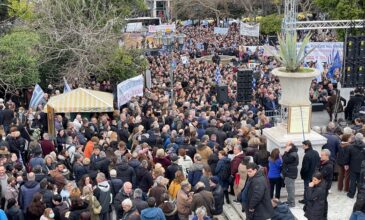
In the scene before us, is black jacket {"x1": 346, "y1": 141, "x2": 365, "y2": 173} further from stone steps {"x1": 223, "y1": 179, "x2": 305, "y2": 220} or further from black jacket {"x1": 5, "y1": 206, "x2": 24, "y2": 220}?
black jacket {"x1": 5, "y1": 206, "x2": 24, "y2": 220}

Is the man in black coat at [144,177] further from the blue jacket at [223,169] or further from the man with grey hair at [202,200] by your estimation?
the man with grey hair at [202,200]

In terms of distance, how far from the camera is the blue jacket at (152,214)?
900cm

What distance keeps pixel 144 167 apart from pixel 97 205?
1.44 m

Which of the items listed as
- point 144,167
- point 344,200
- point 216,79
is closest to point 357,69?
point 216,79

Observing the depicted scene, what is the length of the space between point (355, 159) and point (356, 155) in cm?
8

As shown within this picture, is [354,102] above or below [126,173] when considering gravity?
below

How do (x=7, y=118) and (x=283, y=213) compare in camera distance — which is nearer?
(x=283, y=213)

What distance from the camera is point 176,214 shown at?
9.99 meters

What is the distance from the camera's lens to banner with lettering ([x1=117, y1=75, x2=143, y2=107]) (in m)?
18.9

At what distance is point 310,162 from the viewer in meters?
11.0

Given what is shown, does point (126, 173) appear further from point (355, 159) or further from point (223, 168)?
point (355, 159)

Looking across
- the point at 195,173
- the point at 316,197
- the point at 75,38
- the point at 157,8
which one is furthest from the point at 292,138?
the point at 157,8

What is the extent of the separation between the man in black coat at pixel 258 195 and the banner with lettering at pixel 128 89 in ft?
32.5

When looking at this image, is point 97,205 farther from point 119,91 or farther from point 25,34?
point 25,34
